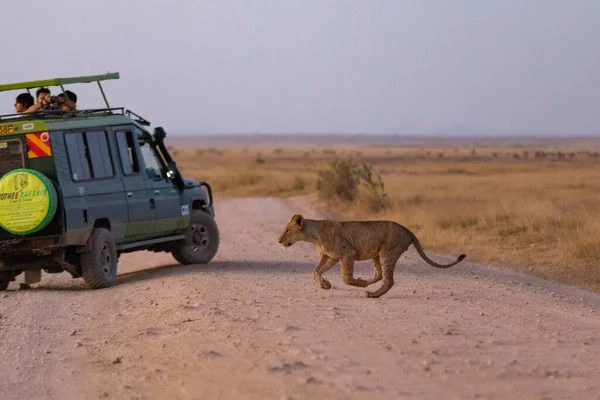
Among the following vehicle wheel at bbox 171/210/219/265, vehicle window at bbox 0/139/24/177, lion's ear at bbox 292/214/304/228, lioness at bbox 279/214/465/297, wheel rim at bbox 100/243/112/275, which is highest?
vehicle window at bbox 0/139/24/177

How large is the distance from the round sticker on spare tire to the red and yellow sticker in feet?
1.28

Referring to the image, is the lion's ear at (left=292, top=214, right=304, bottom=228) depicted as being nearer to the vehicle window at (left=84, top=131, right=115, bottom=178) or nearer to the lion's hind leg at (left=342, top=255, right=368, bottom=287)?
the lion's hind leg at (left=342, top=255, right=368, bottom=287)

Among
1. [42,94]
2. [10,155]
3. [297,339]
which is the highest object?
[42,94]

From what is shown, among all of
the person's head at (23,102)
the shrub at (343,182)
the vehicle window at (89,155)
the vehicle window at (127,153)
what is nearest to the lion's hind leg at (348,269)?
the vehicle window at (89,155)

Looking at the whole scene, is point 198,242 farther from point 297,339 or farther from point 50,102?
point 297,339

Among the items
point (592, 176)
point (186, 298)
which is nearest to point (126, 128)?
point (186, 298)

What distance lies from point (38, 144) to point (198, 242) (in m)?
3.86

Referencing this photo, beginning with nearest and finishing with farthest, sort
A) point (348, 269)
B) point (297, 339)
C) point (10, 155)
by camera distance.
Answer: point (297, 339) → point (348, 269) → point (10, 155)

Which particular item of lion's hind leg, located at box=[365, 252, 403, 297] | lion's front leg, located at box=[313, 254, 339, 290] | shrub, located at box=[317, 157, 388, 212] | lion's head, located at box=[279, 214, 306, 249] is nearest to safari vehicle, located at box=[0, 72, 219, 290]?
lion's head, located at box=[279, 214, 306, 249]

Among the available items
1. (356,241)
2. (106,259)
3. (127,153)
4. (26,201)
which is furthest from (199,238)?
(356,241)

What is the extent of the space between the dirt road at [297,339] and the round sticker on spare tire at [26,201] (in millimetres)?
929

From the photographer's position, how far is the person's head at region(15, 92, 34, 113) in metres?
15.5

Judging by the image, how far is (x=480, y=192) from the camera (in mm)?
34500

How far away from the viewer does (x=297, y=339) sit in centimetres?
895
